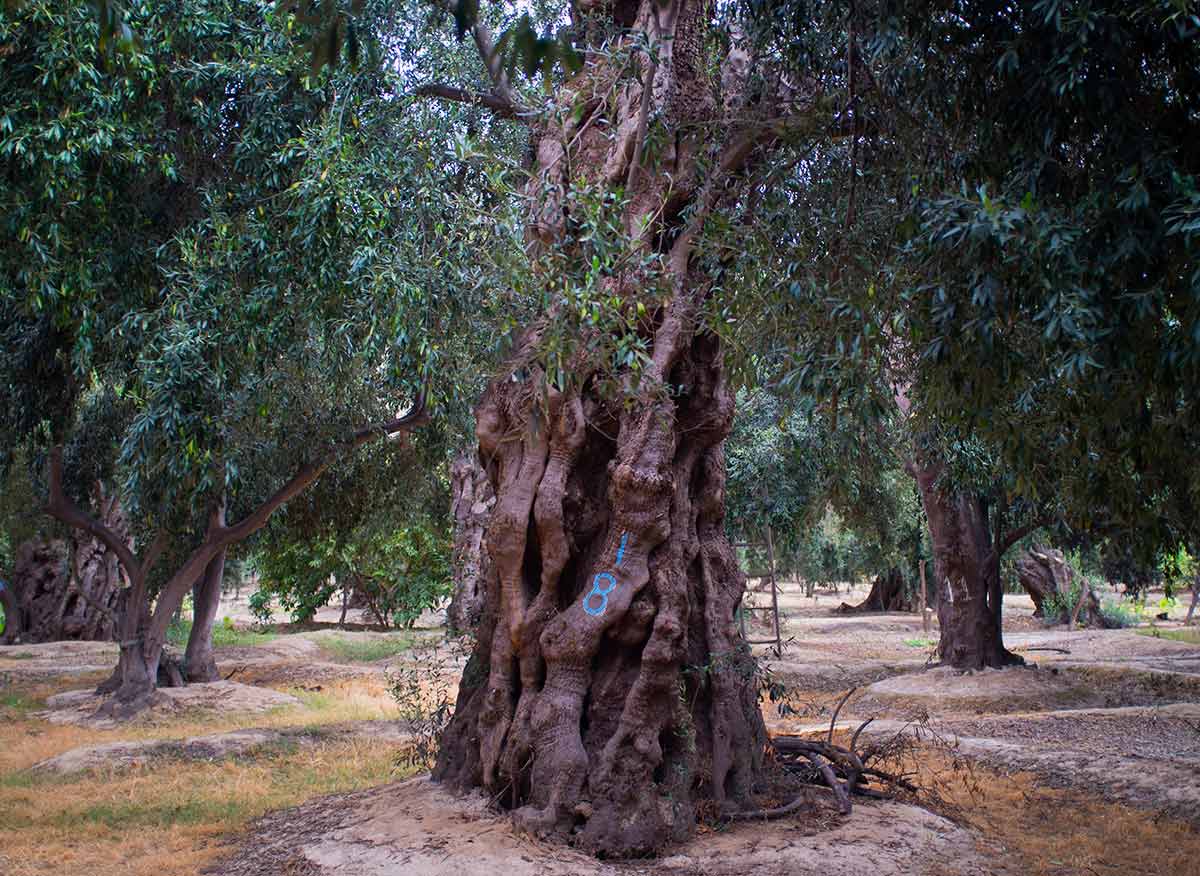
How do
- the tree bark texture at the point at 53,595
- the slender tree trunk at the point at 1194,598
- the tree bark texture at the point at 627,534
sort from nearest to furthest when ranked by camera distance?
the tree bark texture at the point at 627,534 < the tree bark texture at the point at 53,595 < the slender tree trunk at the point at 1194,598

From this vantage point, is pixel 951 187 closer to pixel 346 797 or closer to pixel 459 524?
pixel 346 797

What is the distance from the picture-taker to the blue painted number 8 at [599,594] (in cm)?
688

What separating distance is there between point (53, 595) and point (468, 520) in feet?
49.0

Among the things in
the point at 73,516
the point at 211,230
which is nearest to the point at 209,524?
the point at 73,516

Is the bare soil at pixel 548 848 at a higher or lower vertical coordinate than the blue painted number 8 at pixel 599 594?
lower

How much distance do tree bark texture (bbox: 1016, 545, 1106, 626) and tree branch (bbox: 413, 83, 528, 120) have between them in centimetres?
2629

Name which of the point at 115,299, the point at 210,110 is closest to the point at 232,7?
the point at 210,110

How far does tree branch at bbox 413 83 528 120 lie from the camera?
10.1 meters

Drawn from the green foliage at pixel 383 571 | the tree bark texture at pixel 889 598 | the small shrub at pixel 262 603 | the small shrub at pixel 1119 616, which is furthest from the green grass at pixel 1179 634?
the small shrub at pixel 262 603

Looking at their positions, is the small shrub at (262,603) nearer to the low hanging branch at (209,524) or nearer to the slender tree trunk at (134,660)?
the slender tree trunk at (134,660)

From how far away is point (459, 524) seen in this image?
1967 centimetres

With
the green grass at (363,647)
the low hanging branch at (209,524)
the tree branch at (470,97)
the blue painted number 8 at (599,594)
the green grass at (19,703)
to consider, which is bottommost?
the green grass at (19,703)

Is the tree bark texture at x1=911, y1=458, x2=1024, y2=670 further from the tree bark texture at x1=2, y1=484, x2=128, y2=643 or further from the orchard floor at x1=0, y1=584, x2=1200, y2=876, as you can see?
the tree bark texture at x1=2, y1=484, x2=128, y2=643

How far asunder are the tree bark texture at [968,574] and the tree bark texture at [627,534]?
997 cm
